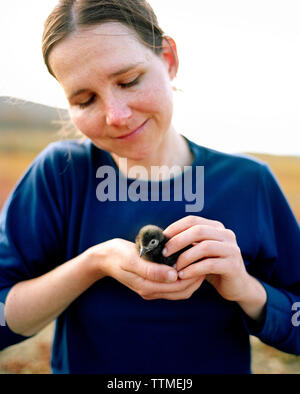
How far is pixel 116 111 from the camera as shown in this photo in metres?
1.14

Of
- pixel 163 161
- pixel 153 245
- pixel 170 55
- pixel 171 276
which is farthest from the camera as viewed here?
pixel 163 161

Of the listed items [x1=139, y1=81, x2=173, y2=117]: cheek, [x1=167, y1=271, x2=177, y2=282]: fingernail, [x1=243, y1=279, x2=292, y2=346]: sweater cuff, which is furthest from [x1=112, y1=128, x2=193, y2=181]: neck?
[x1=243, y1=279, x2=292, y2=346]: sweater cuff

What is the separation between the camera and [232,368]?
1.37 meters

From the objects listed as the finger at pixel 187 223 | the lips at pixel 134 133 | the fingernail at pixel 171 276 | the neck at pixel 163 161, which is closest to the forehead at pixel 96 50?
the lips at pixel 134 133

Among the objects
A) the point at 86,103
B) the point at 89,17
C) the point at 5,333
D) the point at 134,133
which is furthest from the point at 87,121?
the point at 5,333

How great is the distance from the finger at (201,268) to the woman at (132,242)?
8 cm

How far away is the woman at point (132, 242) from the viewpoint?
1.20 metres

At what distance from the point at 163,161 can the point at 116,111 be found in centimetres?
36

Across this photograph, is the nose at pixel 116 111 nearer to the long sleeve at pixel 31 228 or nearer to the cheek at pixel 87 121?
the cheek at pixel 87 121

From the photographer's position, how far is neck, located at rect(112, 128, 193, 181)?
140cm

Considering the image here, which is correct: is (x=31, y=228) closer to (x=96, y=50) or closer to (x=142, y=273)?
(x=142, y=273)

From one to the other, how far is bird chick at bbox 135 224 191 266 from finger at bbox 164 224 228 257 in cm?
8
